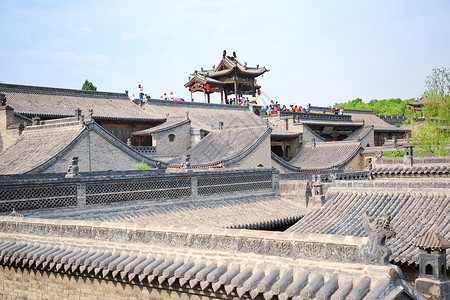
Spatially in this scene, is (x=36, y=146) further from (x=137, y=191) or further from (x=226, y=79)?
(x=226, y=79)

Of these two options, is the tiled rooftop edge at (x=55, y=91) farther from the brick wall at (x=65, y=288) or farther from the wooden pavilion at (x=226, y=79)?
the brick wall at (x=65, y=288)

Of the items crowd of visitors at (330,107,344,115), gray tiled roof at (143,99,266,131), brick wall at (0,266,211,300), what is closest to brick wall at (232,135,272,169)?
gray tiled roof at (143,99,266,131)

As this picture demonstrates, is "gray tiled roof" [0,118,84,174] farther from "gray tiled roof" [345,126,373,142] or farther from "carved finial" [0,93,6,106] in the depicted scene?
"gray tiled roof" [345,126,373,142]

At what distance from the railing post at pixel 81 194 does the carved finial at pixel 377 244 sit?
32.0 ft

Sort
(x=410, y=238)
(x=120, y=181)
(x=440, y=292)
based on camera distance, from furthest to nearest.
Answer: (x=120, y=181) < (x=410, y=238) < (x=440, y=292)

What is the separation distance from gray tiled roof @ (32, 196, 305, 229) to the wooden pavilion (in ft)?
97.5

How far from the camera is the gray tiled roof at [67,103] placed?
29.9 m

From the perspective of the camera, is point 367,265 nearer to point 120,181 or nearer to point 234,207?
point 120,181

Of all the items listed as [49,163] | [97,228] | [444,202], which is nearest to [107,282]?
[97,228]

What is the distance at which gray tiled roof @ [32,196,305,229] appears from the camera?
47.8 feet

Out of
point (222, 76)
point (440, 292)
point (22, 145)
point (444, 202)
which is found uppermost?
point (222, 76)

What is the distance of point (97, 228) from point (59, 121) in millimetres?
15947

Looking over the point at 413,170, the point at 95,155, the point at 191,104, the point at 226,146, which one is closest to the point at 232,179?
the point at 95,155

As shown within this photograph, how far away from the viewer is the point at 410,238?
12008mm
